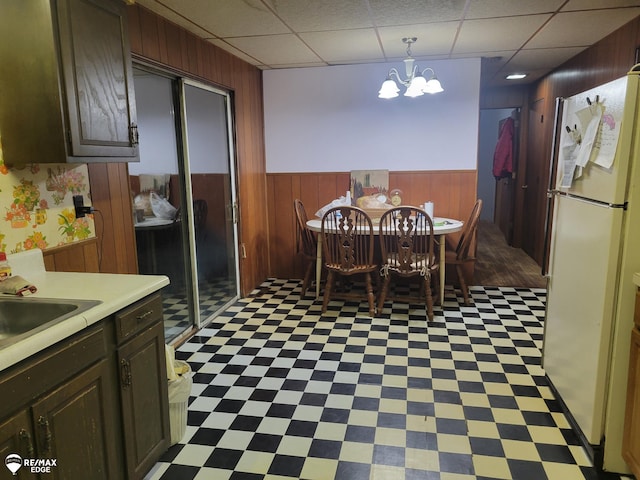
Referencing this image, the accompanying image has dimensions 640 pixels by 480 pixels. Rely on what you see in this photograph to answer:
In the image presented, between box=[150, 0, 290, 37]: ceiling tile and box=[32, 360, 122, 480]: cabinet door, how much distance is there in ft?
7.13

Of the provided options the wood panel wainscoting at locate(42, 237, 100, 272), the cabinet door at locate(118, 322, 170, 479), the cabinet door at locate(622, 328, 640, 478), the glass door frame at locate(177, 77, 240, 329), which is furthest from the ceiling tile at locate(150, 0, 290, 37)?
the cabinet door at locate(622, 328, 640, 478)

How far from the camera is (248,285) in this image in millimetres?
4535

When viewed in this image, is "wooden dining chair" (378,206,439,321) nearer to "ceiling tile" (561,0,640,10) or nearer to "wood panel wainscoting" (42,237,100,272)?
"ceiling tile" (561,0,640,10)

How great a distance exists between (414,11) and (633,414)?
250 cm

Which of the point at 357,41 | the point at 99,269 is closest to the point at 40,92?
the point at 99,269

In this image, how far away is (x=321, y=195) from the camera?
16.1 feet

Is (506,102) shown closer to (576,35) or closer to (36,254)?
(576,35)

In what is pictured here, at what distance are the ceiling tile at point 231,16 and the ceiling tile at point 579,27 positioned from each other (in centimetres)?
194

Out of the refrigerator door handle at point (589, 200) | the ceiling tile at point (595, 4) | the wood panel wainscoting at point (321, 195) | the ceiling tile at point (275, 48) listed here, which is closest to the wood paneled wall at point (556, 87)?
the ceiling tile at point (595, 4)

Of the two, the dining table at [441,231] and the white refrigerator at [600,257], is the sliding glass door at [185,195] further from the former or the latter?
the white refrigerator at [600,257]

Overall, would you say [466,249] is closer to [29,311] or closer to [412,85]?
[412,85]

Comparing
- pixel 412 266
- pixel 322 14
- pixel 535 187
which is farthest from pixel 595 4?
pixel 535 187

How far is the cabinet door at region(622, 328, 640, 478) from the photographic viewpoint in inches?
68.5

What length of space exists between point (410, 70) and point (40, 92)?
2.99 meters
